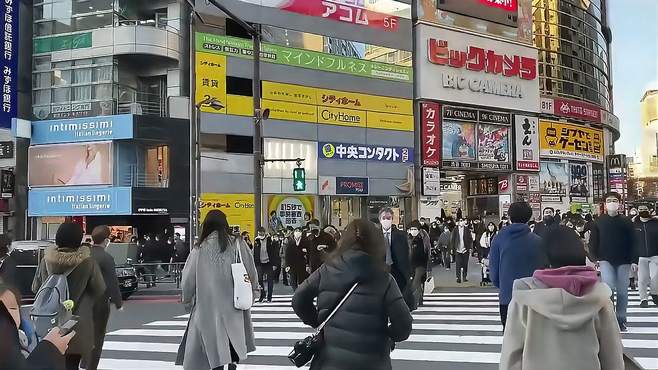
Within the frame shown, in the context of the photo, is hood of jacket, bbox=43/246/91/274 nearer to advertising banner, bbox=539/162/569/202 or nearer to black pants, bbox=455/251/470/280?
black pants, bbox=455/251/470/280

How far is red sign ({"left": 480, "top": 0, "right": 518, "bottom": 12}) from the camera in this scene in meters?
44.4

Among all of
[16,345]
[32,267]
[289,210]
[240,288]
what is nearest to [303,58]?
[289,210]

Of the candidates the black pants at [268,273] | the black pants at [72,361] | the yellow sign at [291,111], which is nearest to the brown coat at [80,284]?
the black pants at [72,361]

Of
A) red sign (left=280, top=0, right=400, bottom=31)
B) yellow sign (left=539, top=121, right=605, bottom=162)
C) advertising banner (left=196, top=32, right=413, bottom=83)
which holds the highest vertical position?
red sign (left=280, top=0, right=400, bottom=31)

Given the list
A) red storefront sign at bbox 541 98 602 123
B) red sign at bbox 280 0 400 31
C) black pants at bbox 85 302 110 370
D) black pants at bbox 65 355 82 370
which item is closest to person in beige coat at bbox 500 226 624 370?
black pants at bbox 65 355 82 370

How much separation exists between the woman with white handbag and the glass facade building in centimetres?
4706

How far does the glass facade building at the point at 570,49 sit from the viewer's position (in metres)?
50.6

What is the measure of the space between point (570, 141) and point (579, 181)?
10.2 feet

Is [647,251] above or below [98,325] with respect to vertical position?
above

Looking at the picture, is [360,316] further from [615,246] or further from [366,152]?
[366,152]

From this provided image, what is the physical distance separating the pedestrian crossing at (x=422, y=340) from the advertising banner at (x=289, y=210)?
19.6 m

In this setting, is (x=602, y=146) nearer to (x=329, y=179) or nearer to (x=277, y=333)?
(x=329, y=179)

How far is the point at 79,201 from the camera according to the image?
95.7ft

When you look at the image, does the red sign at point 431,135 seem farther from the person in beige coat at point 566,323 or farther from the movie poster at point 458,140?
the person in beige coat at point 566,323
